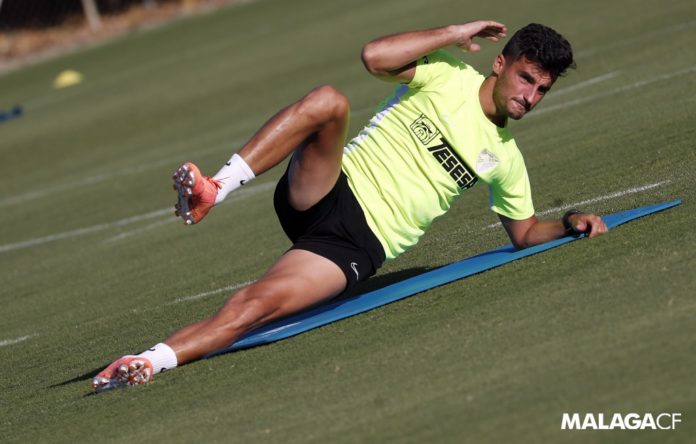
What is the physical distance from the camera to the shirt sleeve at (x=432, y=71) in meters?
7.29

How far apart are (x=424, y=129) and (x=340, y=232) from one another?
828 mm

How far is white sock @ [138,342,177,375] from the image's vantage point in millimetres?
6551

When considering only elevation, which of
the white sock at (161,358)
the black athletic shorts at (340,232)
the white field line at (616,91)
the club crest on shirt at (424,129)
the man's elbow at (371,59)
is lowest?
the white field line at (616,91)

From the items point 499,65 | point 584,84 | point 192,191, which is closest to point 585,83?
point 584,84

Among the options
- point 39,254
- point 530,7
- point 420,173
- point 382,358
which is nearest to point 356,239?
point 420,173

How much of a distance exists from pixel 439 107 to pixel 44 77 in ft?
73.1

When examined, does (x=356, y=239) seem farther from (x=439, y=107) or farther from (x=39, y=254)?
(x=39, y=254)

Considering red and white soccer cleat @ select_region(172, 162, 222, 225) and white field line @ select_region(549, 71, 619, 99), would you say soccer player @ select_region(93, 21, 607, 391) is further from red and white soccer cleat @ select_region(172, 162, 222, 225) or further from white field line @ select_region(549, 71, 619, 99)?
white field line @ select_region(549, 71, 619, 99)

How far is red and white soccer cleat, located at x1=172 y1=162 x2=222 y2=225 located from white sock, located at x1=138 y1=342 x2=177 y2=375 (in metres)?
0.73

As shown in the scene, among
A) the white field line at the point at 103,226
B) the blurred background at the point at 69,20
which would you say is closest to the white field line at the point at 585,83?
the white field line at the point at 103,226

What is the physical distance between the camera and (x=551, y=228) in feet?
23.8

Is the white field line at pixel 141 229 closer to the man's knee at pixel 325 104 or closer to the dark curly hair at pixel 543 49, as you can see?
the man's knee at pixel 325 104

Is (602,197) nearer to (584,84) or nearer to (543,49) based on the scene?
(543,49)

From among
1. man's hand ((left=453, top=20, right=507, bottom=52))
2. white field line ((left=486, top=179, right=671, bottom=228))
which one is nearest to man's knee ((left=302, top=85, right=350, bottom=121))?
man's hand ((left=453, top=20, right=507, bottom=52))
